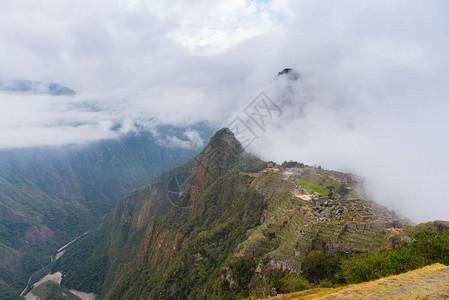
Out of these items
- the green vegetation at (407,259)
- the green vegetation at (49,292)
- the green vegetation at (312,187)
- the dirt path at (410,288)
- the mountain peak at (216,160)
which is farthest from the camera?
the green vegetation at (49,292)

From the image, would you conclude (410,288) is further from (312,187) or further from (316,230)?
(312,187)

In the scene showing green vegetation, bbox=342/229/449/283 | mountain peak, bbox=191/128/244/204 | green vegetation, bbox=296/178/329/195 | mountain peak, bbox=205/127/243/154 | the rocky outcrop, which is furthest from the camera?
mountain peak, bbox=205/127/243/154

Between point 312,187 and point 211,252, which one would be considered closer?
point 211,252

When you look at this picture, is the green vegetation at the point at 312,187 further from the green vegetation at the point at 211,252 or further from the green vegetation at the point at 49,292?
the green vegetation at the point at 49,292

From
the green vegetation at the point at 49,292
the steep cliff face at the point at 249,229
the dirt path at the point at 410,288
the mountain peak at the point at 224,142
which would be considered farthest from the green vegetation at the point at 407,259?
the green vegetation at the point at 49,292

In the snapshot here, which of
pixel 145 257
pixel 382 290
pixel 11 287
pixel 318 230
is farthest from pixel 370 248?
pixel 11 287

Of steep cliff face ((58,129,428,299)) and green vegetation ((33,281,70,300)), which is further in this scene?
green vegetation ((33,281,70,300))

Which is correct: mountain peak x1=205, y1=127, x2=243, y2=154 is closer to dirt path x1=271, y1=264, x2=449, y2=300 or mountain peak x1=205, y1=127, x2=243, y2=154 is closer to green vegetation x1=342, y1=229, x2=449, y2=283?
green vegetation x1=342, y1=229, x2=449, y2=283

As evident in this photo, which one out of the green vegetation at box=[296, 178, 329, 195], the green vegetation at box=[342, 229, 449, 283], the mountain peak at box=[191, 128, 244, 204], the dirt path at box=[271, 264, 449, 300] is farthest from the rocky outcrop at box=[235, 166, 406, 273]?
the mountain peak at box=[191, 128, 244, 204]

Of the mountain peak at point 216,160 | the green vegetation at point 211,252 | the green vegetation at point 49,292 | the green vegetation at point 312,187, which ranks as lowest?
the green vegetation at point 49,292

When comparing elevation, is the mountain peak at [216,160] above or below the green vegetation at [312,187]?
above

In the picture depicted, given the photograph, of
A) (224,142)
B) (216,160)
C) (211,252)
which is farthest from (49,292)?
(211,252)
